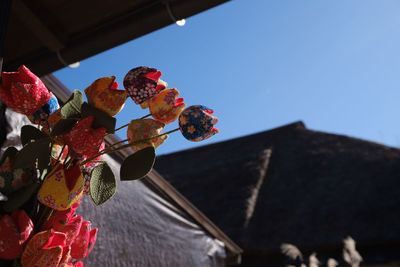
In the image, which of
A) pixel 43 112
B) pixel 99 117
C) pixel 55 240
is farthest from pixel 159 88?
pixel 55 240

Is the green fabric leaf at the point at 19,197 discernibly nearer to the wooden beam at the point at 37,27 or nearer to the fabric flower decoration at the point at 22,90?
Answer: the fabric flower decoration at the point at 22,90

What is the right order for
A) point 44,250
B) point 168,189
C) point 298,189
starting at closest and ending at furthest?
point 44,250
point 168,189
point 298,189

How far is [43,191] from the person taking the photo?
0.67 m

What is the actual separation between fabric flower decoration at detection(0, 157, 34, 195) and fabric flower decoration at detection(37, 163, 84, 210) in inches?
1.9

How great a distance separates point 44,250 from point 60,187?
119mm

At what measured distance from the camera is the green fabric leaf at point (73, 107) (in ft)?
2.26

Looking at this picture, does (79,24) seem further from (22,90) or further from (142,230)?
(142,230)

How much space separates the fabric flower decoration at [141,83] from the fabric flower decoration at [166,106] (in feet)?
0.08

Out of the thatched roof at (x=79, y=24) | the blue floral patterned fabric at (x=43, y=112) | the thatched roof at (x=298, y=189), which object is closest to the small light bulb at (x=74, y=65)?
the thatched roof at (x=79, y=24)

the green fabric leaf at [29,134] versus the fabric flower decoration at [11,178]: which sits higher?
the green fabric leaf at [29,134]

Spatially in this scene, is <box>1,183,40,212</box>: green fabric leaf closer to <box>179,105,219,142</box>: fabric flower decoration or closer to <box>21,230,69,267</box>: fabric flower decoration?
<box>21,230,69,267</box>: fabric flower decoration

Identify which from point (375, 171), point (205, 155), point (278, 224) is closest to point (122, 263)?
point (278, 224)

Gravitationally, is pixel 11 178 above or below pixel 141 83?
below

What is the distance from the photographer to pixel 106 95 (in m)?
0.72
